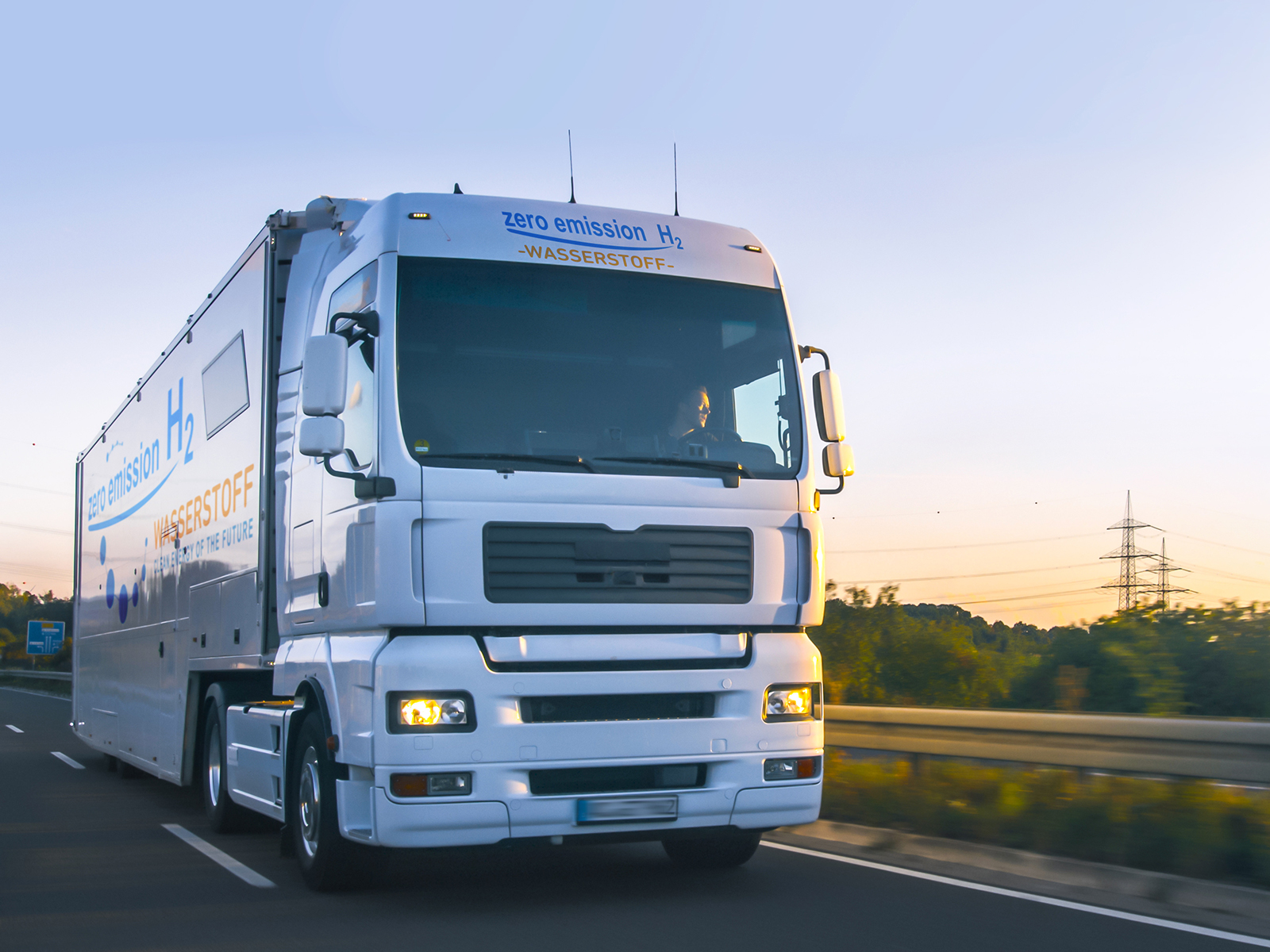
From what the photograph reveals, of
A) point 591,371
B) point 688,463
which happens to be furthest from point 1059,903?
point 591,371

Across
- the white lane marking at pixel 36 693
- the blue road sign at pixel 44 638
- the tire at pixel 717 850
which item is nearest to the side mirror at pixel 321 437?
the tire at pixel 717 850

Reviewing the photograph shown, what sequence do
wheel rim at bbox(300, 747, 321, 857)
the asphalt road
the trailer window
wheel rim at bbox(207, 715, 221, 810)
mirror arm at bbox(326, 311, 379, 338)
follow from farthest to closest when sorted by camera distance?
wheel rim at bbox(207, 715, 221, 810), the trailer window, wheel rim at bbox(300, 747, 321, 857), mirror arm at bbox(326, 311, 379, 338), the asphalt road

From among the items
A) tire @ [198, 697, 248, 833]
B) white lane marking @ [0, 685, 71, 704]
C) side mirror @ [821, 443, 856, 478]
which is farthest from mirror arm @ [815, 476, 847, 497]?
white lane marking @ [0, 685, 71, 704]

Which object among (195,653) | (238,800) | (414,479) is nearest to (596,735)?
(414,479)

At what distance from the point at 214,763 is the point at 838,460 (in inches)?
214

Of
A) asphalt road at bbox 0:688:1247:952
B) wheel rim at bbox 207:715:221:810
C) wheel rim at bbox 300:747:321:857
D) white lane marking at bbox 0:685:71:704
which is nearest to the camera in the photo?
asphalt road at bbox 0:688:1247:952

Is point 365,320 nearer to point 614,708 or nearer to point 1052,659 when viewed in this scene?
point 614,708

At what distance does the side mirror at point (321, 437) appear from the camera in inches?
259

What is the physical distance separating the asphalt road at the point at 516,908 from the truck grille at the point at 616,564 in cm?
130

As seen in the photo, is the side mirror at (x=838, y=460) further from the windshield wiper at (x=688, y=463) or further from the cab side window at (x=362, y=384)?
the cab side window at (x=362, y=384)

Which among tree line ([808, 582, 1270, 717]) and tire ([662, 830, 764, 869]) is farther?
tree line ([808, 582, 1270, 717])

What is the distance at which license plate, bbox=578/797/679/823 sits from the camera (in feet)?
21.5

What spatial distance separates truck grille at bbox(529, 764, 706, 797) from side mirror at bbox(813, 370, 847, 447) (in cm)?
200

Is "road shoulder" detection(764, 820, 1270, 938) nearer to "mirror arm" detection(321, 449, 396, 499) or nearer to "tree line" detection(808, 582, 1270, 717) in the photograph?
"tree line" detection(808, 582, 1270, 717)
